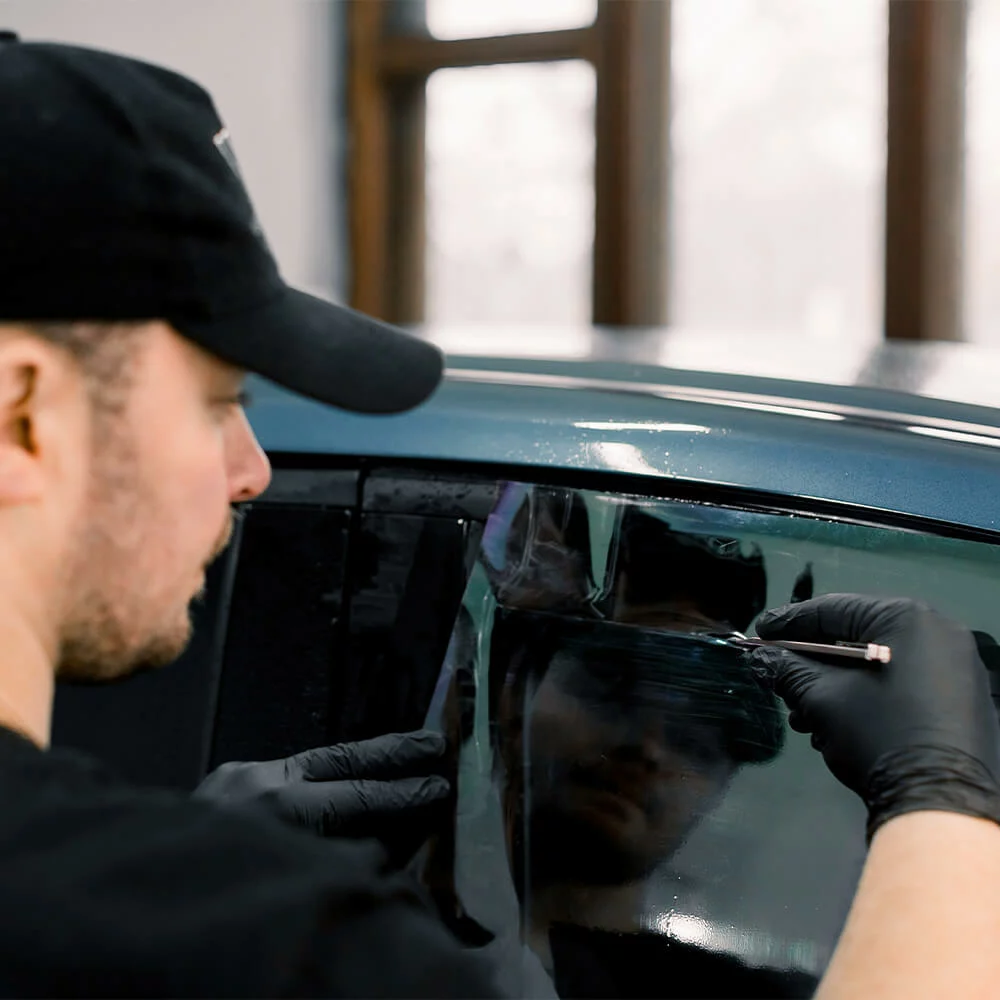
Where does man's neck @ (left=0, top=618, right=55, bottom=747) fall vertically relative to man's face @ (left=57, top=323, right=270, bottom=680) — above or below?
below

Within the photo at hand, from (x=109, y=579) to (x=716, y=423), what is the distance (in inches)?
15.9

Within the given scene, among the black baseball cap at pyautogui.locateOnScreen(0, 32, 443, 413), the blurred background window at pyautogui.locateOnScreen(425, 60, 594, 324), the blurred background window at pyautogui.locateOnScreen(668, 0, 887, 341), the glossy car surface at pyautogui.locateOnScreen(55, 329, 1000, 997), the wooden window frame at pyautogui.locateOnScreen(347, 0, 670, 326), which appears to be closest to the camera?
the black baseball cap at pyautogui.locateOnScreen(0, 32, 443, 413)

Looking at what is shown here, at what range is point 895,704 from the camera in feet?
2.58

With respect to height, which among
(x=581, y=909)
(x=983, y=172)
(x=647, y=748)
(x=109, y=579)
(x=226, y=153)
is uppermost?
(x=983, y=172)

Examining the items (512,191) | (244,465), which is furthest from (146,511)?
(512,191)

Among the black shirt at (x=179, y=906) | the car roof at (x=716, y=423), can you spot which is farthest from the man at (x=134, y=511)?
the car roof at (x=716, y=423)

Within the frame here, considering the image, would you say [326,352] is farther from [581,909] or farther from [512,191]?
[512,191]

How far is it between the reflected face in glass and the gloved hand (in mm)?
74

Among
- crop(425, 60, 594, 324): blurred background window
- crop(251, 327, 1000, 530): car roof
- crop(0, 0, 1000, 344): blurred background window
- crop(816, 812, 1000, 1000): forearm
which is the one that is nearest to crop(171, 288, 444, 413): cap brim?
crop(251, 327, 1000, 530): car roof

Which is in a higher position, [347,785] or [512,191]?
[512,191]

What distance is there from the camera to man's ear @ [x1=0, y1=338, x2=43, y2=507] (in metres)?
0.58

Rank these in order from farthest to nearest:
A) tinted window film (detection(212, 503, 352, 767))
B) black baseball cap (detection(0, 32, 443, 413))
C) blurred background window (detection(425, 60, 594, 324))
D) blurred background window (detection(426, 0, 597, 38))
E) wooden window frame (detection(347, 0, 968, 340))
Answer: blurred background window (detection(425, 60, 594, 324)) → blurred background window (detection(426, 0, 597, 38)) → wooden window frame (detection(347, 0, 968, 340)) → tinted window film (detection(212, 503, 352, 767)) → black baseball cap (detection(0, 32, 443, 413))

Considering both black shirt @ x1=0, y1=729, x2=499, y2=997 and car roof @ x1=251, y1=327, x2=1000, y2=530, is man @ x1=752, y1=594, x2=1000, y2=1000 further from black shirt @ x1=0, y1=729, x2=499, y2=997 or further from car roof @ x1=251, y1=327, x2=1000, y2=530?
black shirt @ x1=0, y1=729, x2=499, y2=997

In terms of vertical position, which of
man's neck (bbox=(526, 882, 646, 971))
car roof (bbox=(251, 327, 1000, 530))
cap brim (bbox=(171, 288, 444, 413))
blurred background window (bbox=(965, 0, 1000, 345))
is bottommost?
man's neck (bbox=(526, 882, 646, 971))
